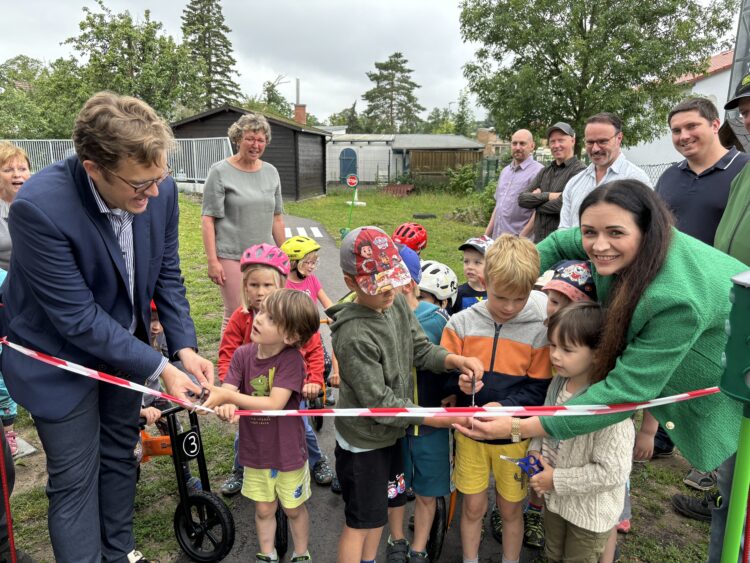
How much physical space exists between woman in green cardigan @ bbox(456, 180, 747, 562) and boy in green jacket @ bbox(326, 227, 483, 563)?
489 millimetres

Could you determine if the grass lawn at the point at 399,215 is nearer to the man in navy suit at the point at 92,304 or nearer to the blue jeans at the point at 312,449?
the blue jeans at the point at 312,449

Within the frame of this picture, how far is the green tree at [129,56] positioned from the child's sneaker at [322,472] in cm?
3402

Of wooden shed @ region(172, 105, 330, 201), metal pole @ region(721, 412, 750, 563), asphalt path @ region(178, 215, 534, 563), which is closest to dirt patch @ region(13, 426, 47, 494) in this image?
asphalt path @ region(178, 215, 534, 563)

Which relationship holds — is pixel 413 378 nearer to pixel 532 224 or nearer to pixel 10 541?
pixel 10 541

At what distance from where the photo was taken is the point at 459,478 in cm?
281

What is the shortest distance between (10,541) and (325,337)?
14.0ft

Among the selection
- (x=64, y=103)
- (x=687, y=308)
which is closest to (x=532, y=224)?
(x=687, y=308)

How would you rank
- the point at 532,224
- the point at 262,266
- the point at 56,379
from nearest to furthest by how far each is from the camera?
1. the point at 56,379
2. the point at 262,266
3. the point at 532,224

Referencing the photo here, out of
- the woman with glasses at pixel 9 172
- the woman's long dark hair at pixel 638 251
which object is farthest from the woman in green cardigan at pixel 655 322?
the woman with glasses at pixel 9 172

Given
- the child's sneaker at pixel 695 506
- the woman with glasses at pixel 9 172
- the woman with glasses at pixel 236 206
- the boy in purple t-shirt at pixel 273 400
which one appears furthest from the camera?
the woman with glasses at pixel 236 206

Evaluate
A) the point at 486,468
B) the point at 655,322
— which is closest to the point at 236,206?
the point at 486,468

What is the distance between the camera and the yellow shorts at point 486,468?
8.90 feet

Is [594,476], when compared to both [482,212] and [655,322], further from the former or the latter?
[482,212]

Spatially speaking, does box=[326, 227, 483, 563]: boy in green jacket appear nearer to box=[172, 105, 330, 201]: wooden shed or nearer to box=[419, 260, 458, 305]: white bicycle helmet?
box=[419, 260, 458, 305]: white bicycle helmet
